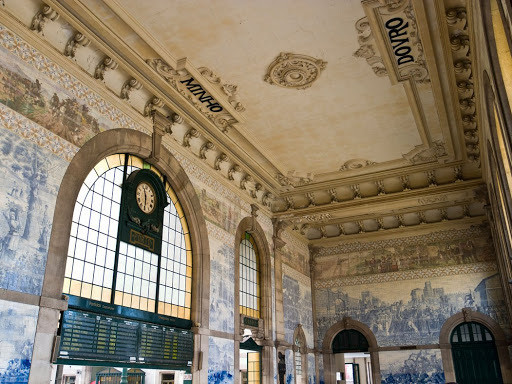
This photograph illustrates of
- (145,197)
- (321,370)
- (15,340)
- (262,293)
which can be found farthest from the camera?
(321,370)

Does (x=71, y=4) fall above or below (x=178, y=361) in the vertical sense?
above

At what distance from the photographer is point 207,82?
10.8 meters

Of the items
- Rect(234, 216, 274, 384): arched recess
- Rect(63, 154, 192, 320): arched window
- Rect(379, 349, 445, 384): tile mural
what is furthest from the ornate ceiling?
Rect(379, 349, 445, 384): tile mural

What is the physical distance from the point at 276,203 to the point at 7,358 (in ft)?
36.9

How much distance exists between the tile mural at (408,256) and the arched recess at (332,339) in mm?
1867

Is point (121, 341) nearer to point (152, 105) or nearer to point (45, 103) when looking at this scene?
point (45, 103)

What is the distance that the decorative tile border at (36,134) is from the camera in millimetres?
7426

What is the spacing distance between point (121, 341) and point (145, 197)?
3.18 m

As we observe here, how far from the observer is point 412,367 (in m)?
16.8

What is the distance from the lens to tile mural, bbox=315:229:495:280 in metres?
17.3

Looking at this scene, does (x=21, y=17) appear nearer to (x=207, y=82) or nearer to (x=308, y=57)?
(x=207, y=82)

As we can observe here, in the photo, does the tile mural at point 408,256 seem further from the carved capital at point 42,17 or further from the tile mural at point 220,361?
the carved capital at point 42,17

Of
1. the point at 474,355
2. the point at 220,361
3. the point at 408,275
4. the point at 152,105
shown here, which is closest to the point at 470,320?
the point at 474,355

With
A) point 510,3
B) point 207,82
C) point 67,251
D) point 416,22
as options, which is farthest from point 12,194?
point 416,22
